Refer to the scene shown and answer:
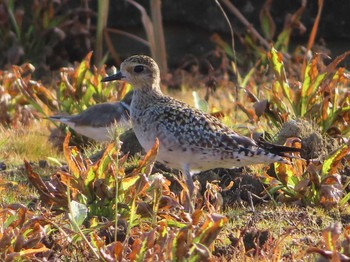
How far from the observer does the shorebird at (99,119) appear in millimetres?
8102

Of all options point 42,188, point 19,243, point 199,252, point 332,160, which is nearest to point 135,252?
point 199,252

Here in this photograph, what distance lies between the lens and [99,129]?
26.8ft

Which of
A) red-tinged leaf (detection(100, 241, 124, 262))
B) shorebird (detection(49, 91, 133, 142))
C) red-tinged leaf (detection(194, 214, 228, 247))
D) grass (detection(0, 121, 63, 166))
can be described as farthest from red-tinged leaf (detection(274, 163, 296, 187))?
grass (detection(0, 121, 63, 166))

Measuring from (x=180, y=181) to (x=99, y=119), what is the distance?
2.45m

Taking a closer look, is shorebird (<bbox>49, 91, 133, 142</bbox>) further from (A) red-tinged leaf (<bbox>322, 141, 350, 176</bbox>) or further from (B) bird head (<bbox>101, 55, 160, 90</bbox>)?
(A) red-tinged leaf (<bbox>322, 141, 350, 176</bbox>)

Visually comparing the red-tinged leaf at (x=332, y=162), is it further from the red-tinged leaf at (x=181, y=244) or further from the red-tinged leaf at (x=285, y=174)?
the red-tinged leaf at (x=181, y=244)

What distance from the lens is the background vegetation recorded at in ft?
16.3

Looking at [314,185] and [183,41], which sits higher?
[314,185]

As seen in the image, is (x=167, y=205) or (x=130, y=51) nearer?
(x=167, y=205)

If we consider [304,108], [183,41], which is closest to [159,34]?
[183,41]

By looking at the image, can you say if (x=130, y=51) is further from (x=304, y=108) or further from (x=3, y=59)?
(x=304, y=108)

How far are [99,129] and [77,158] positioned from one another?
2.44m

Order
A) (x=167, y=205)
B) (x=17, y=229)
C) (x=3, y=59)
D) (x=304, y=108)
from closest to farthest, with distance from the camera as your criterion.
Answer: (x=17, y=229)
(x=167, y=205)
(x=304, y=108)
(x=3, y=59)

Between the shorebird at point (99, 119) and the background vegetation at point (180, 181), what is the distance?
0.19 meters
